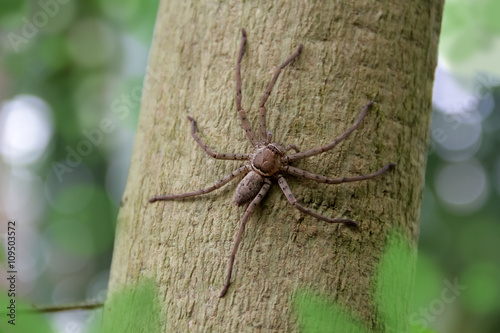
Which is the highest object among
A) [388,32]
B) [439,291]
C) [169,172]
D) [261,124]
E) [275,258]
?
[388,32]

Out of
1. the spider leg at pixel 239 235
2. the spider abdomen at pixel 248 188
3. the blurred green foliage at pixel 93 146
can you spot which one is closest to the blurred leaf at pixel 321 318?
the spider leg at pixel 239 235

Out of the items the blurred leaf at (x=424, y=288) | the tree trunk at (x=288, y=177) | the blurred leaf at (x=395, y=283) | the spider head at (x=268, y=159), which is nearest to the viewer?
the blurred leaf at (x=395, y=283)

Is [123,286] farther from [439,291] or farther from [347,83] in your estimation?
[439,291]

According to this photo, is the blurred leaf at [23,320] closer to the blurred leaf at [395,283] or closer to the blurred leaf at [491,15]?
the blurred leaf at [395,283]

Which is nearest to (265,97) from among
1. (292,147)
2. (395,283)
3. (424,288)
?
(292,147)

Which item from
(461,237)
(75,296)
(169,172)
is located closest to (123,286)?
(169,172)

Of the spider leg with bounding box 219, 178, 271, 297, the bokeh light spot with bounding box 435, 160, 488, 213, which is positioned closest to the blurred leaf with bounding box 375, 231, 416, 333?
the spider leg with bounding box 219, 178, 271, 297

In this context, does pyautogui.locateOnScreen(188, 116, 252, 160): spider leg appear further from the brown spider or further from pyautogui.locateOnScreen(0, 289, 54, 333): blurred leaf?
pyautogui.locateOnScreen(0, 289, 54, 333): blurred leaf
